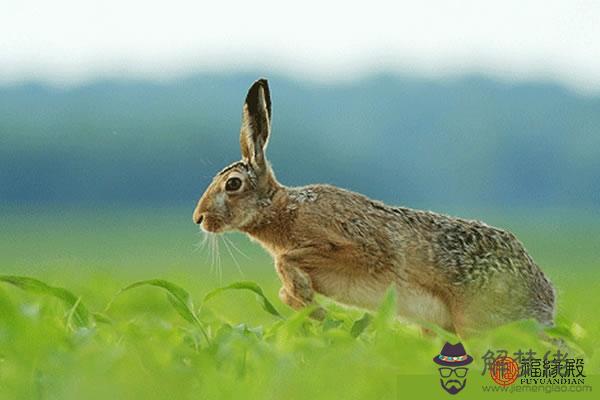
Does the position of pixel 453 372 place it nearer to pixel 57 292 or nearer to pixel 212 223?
pixel 57 292

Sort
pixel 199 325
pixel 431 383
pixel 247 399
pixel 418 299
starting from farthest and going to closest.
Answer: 1. pixel 418 299
2. pixel 199 325
3. pixel 431 383
4. pixel 247 399

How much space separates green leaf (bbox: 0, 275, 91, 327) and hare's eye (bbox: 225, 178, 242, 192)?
141 centimetres

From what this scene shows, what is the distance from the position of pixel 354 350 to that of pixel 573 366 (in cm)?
83

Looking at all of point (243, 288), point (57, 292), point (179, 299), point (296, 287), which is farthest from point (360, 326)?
point (57, 292)

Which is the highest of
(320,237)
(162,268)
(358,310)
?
(320,237)

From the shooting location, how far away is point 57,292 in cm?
374

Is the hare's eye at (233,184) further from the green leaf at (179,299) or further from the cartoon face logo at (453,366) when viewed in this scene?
the cartoon face logo at (453,366)

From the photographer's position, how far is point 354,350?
303 centimetres

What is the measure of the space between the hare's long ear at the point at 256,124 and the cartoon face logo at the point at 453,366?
6.33 ft

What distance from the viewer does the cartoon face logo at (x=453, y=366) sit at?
305 centimetres

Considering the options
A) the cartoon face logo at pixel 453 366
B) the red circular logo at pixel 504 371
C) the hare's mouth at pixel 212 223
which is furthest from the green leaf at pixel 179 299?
the hare's mouth at pixel 212 223

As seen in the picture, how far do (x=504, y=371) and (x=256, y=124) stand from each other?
225 cm

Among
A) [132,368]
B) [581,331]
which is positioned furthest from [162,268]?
[132,368]

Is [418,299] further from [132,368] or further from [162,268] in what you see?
[162,268]
